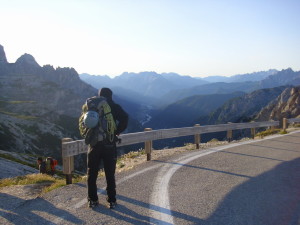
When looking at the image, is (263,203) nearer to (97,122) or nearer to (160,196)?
(160,196)

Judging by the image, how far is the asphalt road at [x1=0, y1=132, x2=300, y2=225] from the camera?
4957 mm

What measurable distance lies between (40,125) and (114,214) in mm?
105489

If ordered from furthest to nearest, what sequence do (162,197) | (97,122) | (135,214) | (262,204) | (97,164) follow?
1. (162,197)
2. (97,164)
3. (262,204)
4. (97,122)
5. (135,214)

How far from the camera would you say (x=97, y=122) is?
5391mm

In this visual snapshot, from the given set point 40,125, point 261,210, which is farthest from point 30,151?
point 261,210

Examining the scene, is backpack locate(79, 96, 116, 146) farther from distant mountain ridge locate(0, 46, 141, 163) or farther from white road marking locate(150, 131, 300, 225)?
distant mountain ridge locate(0, 46, 141, 163)

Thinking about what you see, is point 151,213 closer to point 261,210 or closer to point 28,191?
point 261,210

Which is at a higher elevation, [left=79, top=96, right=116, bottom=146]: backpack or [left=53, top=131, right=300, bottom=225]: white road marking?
[left=79, top=96, right=116, bottom=146]: backpack

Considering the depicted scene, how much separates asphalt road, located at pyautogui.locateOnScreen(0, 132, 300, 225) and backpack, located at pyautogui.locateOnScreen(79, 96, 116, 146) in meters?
1.28

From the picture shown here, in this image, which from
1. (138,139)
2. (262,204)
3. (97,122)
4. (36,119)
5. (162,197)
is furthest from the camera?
(36,119)

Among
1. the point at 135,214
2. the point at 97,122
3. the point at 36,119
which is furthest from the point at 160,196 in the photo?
the point at 36,119

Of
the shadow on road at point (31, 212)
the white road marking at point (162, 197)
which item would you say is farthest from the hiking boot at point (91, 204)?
the white road marking at point (162, 197)

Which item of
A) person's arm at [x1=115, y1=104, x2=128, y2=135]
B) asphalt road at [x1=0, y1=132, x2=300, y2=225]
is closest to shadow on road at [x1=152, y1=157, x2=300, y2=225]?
asphalt road at [x1=0, y1=132, x2=300, y2=225]

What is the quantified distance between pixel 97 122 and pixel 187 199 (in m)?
2.30
